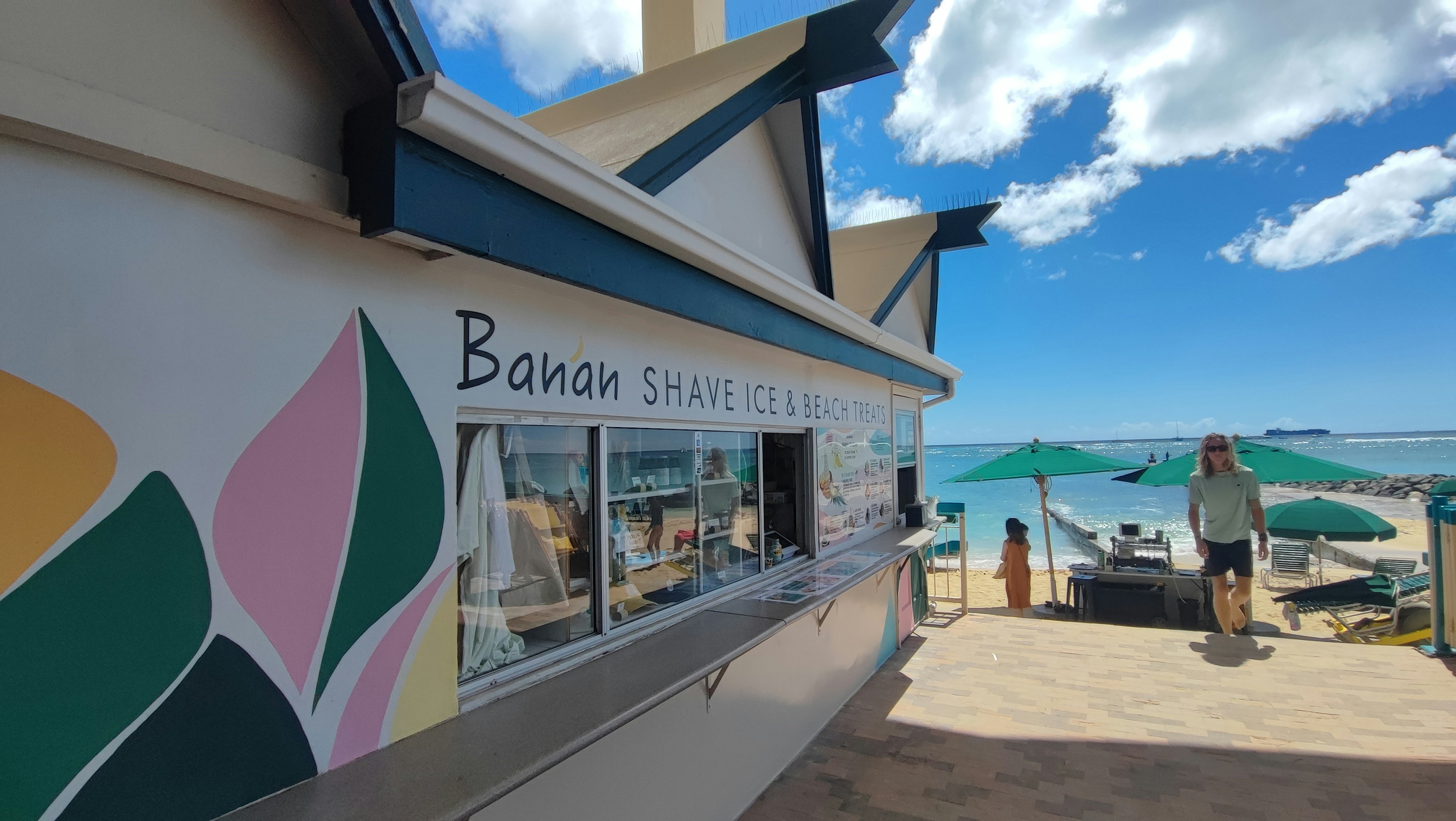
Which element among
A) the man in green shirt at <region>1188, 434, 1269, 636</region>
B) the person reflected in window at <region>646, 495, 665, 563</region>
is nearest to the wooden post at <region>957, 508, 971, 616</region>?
the man in green shirt at <region>1188, 434, 1269, 636</region>

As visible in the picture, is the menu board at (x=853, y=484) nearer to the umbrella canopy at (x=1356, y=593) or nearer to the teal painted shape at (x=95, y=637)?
the teal painted shape at (x=95, y=637)

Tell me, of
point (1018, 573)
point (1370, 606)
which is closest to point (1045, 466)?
point (1018, 573)

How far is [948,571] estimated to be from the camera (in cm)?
1161

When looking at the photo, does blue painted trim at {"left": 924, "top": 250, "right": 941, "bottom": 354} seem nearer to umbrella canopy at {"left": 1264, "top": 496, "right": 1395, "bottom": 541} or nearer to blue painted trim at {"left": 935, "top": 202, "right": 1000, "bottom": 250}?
blue painted trim at {"left": 935, "top": 202, "right": 1000, "bottom": 250}

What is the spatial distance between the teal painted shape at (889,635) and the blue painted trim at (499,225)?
375 cm

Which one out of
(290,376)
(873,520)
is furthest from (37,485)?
(873,520)

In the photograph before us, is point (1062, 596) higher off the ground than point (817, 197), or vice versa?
point (817, 197)

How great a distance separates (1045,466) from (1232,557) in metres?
3.02

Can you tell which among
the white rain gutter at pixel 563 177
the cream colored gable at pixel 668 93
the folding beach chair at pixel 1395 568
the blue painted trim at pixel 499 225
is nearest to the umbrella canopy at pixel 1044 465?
the folding beach chair at pixel 1395 568

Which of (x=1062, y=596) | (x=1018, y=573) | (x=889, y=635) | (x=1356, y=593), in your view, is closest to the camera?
(x=889, y=635)

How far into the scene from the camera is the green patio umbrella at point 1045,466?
8.35 metres

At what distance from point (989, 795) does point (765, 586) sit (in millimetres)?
1637

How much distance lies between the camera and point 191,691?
1359mm

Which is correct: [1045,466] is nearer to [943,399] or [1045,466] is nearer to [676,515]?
[943,399]
